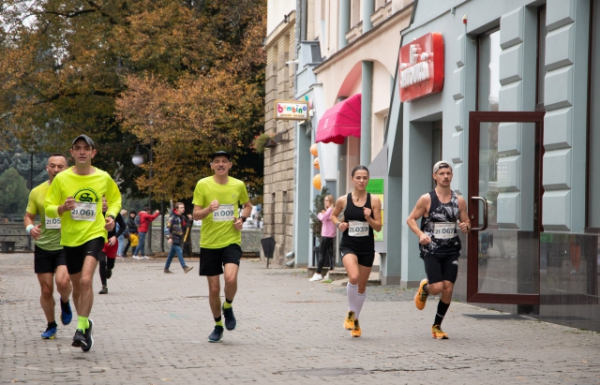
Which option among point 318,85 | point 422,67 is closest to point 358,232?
point 422,67

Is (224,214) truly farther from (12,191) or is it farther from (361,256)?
(12,191)

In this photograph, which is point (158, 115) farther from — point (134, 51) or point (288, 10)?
point (288, 10)

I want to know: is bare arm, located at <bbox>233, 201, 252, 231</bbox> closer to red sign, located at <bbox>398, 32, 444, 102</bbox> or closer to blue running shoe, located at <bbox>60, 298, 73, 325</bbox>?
blue running shoe, located at <bbox>60, 298, 73, 325</bbox>

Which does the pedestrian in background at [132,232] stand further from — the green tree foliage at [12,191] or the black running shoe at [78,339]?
the green tree foliage at [12,191]

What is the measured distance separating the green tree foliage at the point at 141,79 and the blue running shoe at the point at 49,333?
25.9 metres

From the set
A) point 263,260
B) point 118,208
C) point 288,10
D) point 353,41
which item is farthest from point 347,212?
point 263,260

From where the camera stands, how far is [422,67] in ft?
52.2

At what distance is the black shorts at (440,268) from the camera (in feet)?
33.3

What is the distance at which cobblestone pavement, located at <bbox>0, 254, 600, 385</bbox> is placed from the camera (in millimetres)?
7535

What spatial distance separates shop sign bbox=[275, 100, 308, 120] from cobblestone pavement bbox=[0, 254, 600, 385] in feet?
39.0

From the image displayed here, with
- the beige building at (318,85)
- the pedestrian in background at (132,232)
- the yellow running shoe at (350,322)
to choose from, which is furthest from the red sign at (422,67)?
the pedestrian in background at (132,232)

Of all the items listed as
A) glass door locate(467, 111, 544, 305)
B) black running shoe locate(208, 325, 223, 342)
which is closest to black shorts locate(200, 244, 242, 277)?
black running shoe locate(208, 325, 223, 342)

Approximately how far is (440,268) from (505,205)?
2710 millimetres

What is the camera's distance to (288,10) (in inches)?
1206
